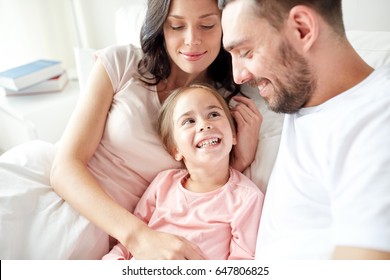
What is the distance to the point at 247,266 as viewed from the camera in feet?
2.34

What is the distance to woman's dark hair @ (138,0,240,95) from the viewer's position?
40.6 inches

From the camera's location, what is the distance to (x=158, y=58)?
114 cm

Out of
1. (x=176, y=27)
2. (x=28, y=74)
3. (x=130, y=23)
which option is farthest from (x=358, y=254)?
(x=28, y=74)

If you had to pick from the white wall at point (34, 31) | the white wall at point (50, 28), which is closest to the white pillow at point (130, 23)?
the white wall at point (50, 28)

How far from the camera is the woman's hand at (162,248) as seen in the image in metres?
0.78

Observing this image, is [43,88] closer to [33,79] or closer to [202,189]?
[33,79]

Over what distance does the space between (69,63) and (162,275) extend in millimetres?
1891

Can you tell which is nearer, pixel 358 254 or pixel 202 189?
pixel 358 254

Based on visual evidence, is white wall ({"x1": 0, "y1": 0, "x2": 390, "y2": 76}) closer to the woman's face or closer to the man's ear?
the woman's face

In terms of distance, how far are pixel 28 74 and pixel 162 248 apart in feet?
4.52

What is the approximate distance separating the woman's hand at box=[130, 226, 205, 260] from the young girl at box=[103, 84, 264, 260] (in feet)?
0.26

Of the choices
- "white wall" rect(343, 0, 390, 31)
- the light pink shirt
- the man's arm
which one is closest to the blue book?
the light pink shirt

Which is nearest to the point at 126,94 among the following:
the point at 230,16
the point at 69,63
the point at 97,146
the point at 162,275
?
the point at 97,146

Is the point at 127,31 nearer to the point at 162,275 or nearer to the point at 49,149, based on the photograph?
the point at 49,149
